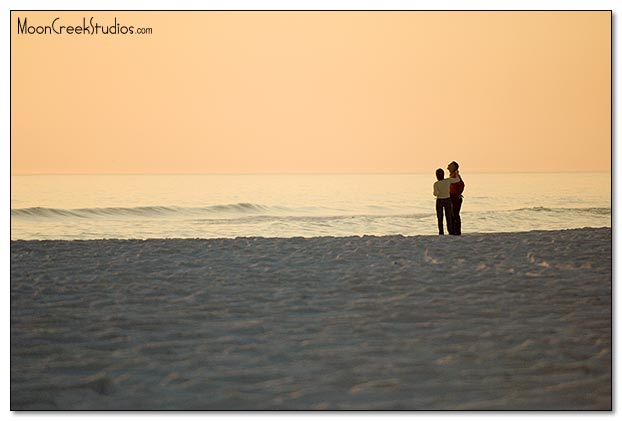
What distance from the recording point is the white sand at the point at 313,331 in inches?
205

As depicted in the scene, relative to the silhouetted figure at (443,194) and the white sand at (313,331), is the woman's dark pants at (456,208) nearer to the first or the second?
the silhouetted figure at (443,194)

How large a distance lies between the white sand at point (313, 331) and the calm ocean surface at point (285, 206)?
156cm

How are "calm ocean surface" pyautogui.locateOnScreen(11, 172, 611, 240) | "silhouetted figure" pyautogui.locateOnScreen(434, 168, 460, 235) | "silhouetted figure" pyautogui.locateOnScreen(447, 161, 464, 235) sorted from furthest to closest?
"silhouetted figure" pyautogui.locateOnScreen(434, 168, 460, 235) → "silhouetted figure" pyautogui.locateOnScreen(447, 161, 464, 235) → "calm ocean surface" pyautogui.locateOnScreen(11, 172, 611, 240)

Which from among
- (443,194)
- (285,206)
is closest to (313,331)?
(443,194)

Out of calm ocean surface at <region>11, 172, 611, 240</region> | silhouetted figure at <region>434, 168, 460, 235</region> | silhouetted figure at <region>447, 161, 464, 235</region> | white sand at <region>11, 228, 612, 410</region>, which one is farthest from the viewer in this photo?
silhouetted figure at <region>434, 168, 460, 235</region>

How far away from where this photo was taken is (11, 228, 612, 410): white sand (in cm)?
520

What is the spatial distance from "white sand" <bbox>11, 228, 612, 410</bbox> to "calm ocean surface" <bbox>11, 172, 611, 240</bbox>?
5.12 ft

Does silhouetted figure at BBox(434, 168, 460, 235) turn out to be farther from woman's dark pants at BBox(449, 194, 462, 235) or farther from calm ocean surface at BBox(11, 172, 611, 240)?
calm ocean surface at BBox(11, 172, 611, 240)

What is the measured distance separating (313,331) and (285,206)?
900 inches

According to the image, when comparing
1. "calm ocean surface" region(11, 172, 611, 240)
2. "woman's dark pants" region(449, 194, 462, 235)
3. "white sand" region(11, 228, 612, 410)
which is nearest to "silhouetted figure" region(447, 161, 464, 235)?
"woman's dark pants" region(449, 194, 462, 235)

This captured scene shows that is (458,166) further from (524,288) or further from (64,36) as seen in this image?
(64,36)

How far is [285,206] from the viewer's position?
29266 mm

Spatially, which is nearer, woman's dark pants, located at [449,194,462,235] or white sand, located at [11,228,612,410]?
white sand, located at [11,228,612,410]

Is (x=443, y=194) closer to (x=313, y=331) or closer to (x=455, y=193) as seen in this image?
(x=455, y=193)
